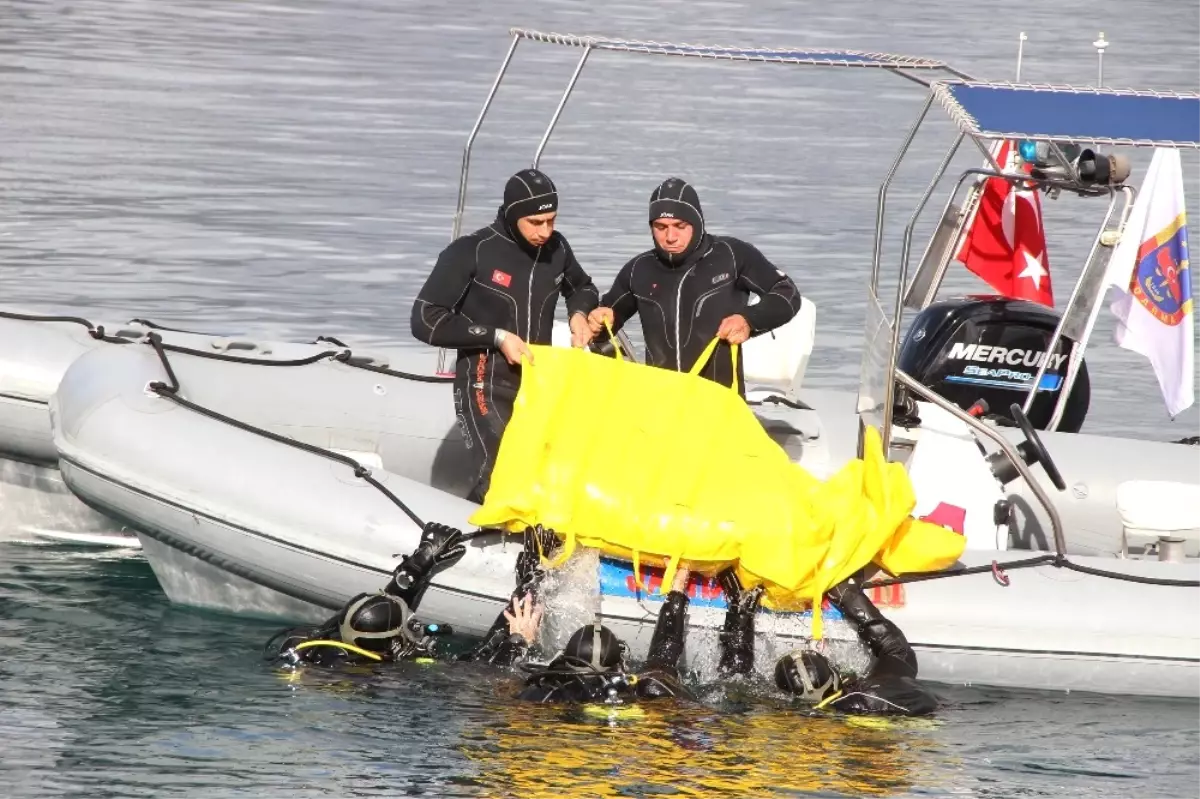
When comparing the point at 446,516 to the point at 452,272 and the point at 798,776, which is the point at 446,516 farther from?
the point at 798,776

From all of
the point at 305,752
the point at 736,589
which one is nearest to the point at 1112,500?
the point at 736,589

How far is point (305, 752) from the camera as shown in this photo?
6113 millimetres

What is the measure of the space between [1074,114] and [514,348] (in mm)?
2199

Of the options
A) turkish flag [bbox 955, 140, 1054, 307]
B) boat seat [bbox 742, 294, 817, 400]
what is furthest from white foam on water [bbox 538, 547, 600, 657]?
turkish flag [bbox 955, 140, 1054, 307]

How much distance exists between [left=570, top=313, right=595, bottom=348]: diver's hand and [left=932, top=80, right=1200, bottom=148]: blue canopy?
5.14 feet

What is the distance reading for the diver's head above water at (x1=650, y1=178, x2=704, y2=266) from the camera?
710 centimetres

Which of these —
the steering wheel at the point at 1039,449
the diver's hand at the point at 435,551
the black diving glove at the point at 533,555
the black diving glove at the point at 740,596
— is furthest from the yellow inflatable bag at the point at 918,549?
the diver's hand at the point at 435,551

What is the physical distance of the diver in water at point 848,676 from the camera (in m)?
6.65

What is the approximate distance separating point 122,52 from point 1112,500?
18592 millimetres

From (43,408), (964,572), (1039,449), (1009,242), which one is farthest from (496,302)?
(1009,242)

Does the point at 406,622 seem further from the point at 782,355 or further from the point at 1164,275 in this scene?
the point at 1164,275

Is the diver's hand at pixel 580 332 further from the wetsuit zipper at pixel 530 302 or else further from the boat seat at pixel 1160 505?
the boat seat at pixel 1160 505

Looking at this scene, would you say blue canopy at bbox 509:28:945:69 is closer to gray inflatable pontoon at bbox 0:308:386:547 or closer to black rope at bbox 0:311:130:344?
gray inflatable pontoon at bbox 0:308:386:547

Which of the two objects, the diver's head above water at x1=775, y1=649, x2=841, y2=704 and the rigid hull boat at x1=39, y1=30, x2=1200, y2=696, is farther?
the rigid hull boat at x1=39, y1=30, x2=1200, y2=696
